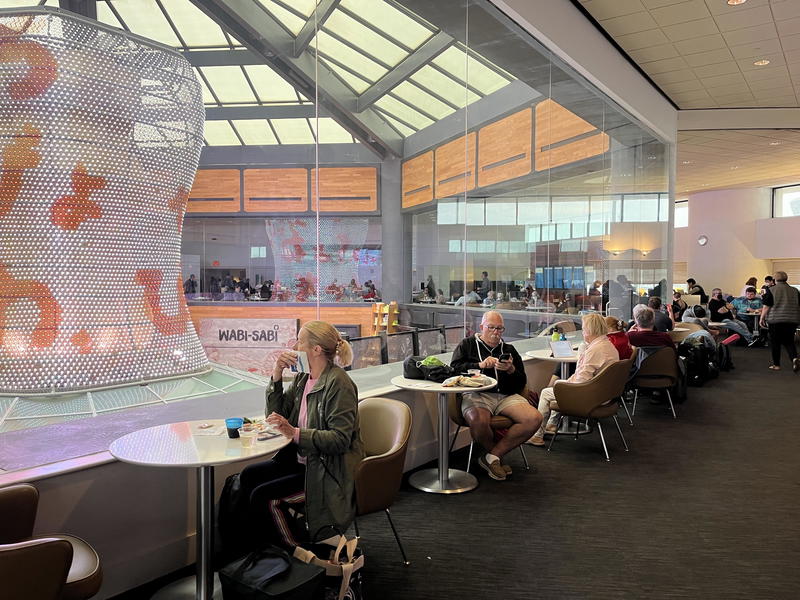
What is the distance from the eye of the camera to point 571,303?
799 centimetres

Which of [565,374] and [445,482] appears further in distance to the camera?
[565,374]

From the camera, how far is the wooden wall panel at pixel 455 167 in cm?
541

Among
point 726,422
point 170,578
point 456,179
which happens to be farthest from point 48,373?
point 726,422

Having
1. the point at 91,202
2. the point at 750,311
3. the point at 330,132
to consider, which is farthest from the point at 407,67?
the point at 750,311

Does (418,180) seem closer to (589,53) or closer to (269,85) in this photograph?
(269,85)

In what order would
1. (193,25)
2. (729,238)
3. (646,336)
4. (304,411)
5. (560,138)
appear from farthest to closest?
1. (729,238)
2. (560,138)
3. (646,336)
4. (193,25)
5. (304,411)

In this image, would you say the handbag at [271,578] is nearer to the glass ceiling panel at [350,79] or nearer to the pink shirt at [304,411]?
the pink shirt at [304,411]

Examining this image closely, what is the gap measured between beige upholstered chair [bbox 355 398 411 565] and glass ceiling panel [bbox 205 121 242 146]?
179cm

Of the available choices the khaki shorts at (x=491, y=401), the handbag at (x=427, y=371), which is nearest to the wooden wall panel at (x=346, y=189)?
the handbag at (x=427, y=371)

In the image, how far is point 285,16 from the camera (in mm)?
3867

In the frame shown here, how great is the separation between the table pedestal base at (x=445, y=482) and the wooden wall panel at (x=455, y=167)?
8.11ft

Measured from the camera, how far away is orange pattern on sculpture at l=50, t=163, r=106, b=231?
119 inches

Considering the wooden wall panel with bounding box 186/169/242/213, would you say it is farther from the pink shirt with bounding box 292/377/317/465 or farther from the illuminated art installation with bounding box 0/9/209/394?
the pink shirt with bounding box 292/377/317/465

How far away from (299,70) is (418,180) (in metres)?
1.41
